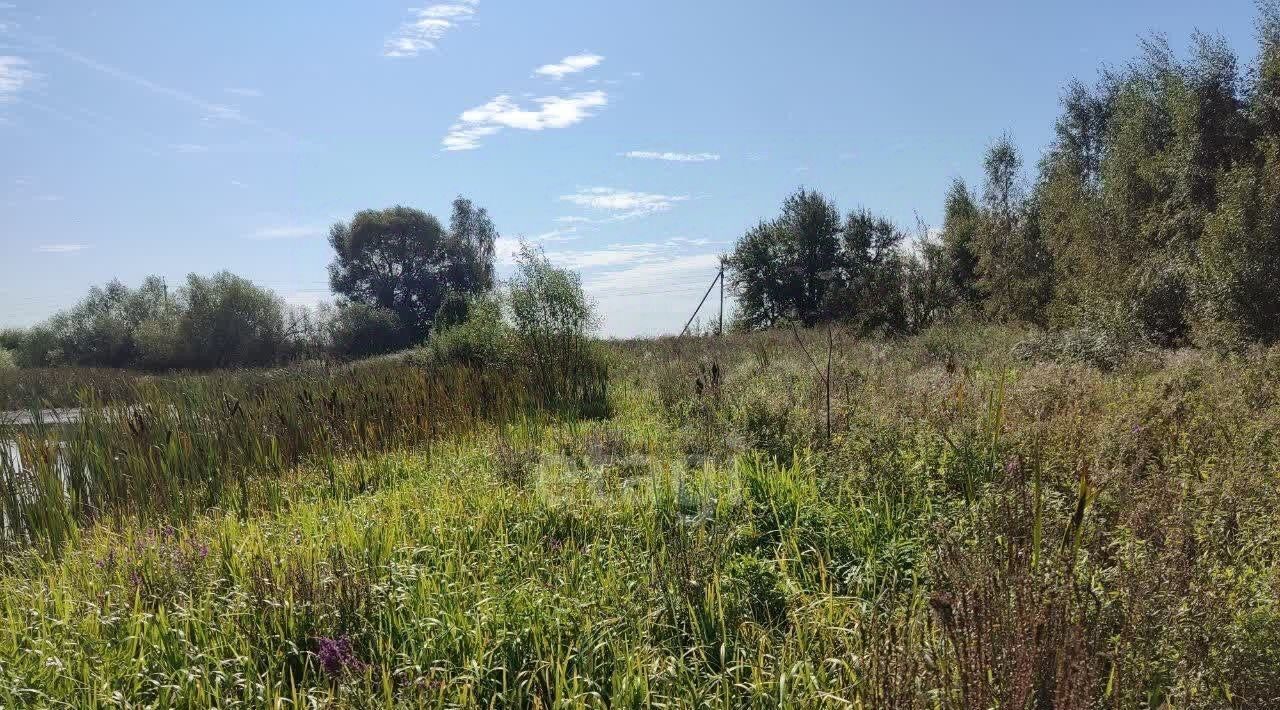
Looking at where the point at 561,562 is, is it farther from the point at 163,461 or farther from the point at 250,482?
the point at 163,461

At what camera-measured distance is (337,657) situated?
280cm

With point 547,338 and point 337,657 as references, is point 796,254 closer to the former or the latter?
point 547,338

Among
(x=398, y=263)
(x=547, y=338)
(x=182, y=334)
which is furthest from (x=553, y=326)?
(x=398, y=263)

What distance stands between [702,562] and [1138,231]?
1740 centimetres

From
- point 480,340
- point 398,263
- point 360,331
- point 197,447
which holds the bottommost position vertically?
point 197,447

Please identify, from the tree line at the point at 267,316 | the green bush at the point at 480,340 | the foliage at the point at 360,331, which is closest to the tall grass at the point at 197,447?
the green bush at the point at 480,340

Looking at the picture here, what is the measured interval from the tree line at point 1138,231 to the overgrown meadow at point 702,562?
232cm

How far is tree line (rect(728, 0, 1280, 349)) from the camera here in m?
11.6

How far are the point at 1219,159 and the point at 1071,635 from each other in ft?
55.2

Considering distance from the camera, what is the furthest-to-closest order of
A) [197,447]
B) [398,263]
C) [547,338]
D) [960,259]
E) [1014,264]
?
[398,263] < [960,259] < [1014,264] < [547,338] < [197,447]

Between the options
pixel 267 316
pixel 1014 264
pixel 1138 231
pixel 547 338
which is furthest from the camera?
pixel 267 316

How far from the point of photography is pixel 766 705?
2502 millimetres

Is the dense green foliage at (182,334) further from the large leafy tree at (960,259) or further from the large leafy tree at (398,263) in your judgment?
the large leafy tree at (960,259)

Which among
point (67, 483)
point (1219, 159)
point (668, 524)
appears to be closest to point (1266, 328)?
point (1219, 159)
